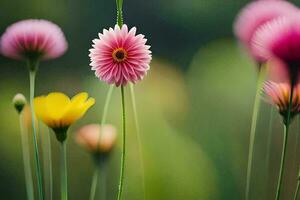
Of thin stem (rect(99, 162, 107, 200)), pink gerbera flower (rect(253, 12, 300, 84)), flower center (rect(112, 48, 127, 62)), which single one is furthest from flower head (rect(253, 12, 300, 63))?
thin stem (rect(99, 162, 107, 200))

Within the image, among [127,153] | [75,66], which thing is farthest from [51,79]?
[127,153]

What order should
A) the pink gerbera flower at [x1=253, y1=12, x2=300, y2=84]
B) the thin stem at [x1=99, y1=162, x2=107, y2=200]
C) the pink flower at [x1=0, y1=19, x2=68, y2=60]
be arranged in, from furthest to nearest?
the thin stem at [x1=99, y1=162, x2=107, y2=200]
the pink flower at [x1=0, y1=19, x2=68, y2=60]
the pink gerbera flower at [x1=253, y1=12, x2=300, y2=84]

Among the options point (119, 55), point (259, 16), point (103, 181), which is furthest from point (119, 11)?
point (103, 181)

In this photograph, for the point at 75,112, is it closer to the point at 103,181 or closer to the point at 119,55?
the point at 119,55

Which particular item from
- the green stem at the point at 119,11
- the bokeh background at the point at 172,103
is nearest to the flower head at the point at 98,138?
the bokeh background at the point at 172,103

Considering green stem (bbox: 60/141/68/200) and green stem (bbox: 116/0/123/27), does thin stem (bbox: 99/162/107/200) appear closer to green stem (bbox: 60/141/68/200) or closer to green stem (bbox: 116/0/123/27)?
green stem (bbox: 60/141/68/200)

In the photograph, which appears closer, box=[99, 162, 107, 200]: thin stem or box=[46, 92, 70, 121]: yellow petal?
box=[46, 92, 70, 121]: yellow petal

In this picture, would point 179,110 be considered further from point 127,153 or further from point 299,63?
point 299,63
